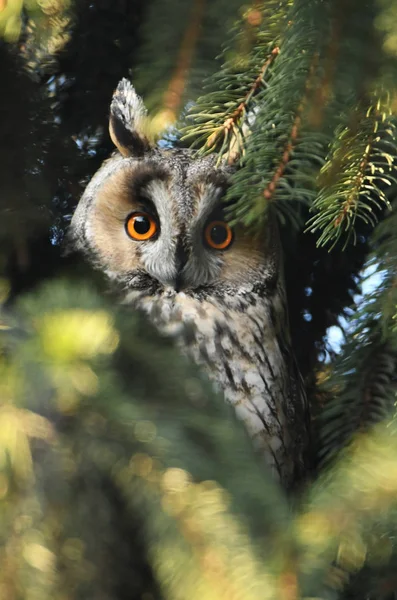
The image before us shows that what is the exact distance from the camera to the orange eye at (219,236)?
1404 mm

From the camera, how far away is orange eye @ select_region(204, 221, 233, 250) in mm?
1404

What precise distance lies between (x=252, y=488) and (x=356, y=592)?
422mm

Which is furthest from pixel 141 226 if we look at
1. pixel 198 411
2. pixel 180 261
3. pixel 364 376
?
pixel 198 411

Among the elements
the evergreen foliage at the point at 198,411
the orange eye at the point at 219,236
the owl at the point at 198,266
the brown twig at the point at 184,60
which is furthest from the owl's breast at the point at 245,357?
the brown twig at the point at 184,60

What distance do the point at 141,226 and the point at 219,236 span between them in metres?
0.16

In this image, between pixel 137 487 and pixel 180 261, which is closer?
pixel 137 487

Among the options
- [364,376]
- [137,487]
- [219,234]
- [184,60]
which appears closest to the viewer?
[137,487]

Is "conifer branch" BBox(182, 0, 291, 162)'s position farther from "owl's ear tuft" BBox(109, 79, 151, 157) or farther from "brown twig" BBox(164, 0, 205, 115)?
"owl's ear tuft" BBox(109, 79, 151, 157)

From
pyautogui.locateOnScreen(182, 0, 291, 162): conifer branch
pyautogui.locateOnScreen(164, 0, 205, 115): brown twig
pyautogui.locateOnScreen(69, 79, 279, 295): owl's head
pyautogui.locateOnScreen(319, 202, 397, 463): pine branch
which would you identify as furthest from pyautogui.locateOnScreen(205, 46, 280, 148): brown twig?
pyautogui.locateOnScreen(69, 79, 279, 295): owl's head

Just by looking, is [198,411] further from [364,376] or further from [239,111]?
[364,376]

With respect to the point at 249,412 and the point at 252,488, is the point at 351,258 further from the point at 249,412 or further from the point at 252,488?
the point at 252,488

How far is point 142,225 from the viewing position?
1.39m

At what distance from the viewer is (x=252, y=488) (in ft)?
1.82

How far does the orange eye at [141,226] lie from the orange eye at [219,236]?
11cm
